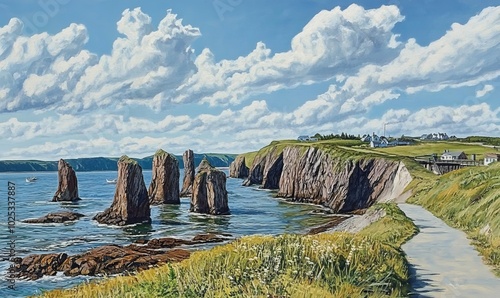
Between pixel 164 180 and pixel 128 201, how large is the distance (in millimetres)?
31705

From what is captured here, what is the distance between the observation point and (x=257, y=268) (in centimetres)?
983

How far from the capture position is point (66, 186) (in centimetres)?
10800

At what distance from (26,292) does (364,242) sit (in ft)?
77.3

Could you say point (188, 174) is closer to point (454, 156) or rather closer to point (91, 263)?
point (454, 156)

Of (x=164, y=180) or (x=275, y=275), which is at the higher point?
(x=275, y=275)

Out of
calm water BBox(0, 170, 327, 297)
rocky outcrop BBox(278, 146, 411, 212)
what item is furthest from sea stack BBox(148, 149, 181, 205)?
rocky outcrop BBox(278, 146, 411, 212)

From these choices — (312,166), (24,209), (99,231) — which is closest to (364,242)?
(99,231)

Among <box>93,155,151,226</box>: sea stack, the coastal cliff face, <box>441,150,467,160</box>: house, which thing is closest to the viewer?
<box>93,155,151,226</box>: sea stack

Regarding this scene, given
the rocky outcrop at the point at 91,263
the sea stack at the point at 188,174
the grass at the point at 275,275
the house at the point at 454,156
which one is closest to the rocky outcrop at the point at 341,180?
the house at the point at 454,156

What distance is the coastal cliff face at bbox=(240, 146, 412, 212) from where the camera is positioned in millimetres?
79750

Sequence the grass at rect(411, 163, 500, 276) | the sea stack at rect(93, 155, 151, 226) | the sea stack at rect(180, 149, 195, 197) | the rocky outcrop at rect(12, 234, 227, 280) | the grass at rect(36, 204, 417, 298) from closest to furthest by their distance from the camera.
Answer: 1. the grass at rect(36, 204, 417, 298)
2. the grass at rect(411, 163, 500, 276)
3. the rocky outcrop at rect(12, 234, 227, 280)
4. the sea stack at rect(93, 155, 151, 226)
5. the sea stack at rect(180, 149, 195, 197)

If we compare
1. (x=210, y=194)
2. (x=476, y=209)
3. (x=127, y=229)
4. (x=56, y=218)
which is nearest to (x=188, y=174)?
(x=210, y=194)

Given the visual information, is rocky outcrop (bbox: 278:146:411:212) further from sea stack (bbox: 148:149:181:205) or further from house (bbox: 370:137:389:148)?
house (bbox: 370:137:389:148)

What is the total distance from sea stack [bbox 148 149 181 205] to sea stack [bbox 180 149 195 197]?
19.7 metres
